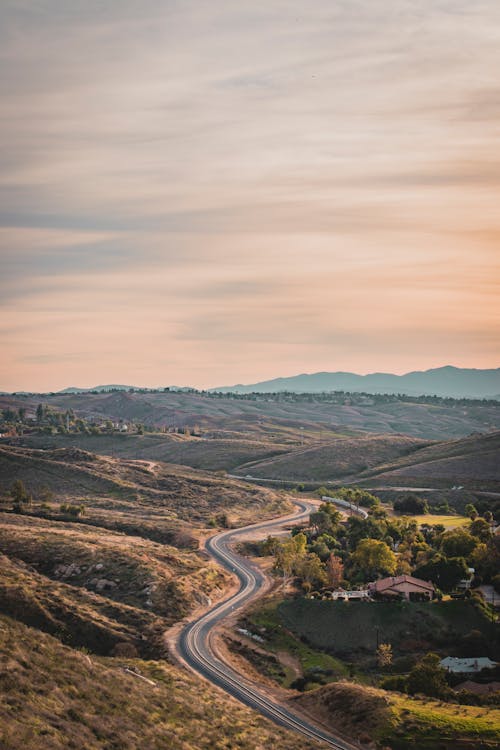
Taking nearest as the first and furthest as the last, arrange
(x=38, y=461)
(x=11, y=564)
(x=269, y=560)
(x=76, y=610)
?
A: 1. (x=76, y=610)
2. (x=11, y=564)
3. (x=269, y=560)
4. (x=38, y=461)

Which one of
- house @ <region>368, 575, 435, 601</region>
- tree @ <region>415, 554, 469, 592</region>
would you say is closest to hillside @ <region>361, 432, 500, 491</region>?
tree @ <region>415, 554, 469, 592</region>

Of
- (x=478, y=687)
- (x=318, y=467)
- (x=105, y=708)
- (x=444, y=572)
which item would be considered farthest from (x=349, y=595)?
(x=318, y=467)

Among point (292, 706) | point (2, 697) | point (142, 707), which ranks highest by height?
point (2, 697)

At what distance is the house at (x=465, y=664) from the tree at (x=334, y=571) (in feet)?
66.4

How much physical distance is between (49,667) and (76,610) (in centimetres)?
2186

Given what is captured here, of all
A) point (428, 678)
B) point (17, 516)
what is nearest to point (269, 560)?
point (17, 516)

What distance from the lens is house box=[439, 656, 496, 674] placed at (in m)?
60.7

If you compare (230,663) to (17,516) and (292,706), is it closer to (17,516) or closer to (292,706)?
(292,706)

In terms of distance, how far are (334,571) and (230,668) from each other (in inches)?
1173

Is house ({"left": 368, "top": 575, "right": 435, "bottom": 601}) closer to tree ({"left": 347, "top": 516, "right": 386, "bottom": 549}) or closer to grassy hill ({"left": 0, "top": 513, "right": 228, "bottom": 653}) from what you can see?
grassy hill ({"left": 0, "top": 513, "right": 228, "bottom": 653})

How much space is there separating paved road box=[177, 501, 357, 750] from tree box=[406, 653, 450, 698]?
35.1ft

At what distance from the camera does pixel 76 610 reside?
60312 millimetres

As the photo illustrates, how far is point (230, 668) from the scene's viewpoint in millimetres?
55219

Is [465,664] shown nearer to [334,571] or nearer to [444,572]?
[444,572]
